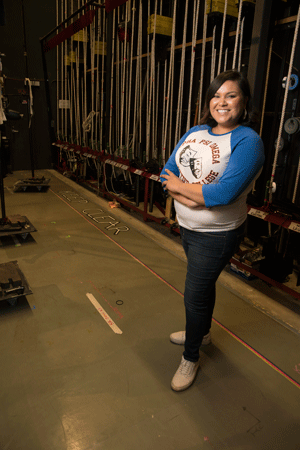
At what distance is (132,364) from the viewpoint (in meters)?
1.81

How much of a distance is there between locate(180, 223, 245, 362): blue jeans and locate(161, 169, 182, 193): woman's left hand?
21 cm

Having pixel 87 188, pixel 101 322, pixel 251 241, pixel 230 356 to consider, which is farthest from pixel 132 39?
pixel 230 356

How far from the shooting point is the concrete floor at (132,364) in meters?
1.42

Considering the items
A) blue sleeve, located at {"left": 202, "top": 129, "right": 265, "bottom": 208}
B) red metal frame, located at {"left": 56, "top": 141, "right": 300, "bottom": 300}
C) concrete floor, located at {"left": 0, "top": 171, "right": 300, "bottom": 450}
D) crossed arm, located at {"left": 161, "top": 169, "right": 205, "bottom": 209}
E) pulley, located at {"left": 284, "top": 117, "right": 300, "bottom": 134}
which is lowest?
concrete floor, located at {"left": 0, "top": 171, "right": 300, "bottom": 450}

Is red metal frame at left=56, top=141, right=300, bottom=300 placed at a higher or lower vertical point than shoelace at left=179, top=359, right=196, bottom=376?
higher

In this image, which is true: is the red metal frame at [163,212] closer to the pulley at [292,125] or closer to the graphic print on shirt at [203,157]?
the pulley at [292,125]

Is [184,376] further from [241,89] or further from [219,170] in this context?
[241,89]

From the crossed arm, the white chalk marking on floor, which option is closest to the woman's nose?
the crossed arm

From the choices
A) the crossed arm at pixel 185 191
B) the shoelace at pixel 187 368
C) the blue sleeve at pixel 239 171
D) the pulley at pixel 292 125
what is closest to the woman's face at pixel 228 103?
the blue sleeve at pixel 239 171

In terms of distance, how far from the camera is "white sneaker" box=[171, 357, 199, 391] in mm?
1643

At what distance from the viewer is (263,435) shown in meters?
1.44

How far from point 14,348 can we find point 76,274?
0.97 meters

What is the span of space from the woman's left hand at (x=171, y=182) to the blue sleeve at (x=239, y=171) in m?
0.17

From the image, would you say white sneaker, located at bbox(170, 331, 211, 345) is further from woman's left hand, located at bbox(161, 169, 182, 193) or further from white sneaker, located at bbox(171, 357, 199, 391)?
woman's left hand, located at bbox(161, 169, 182, 193)
